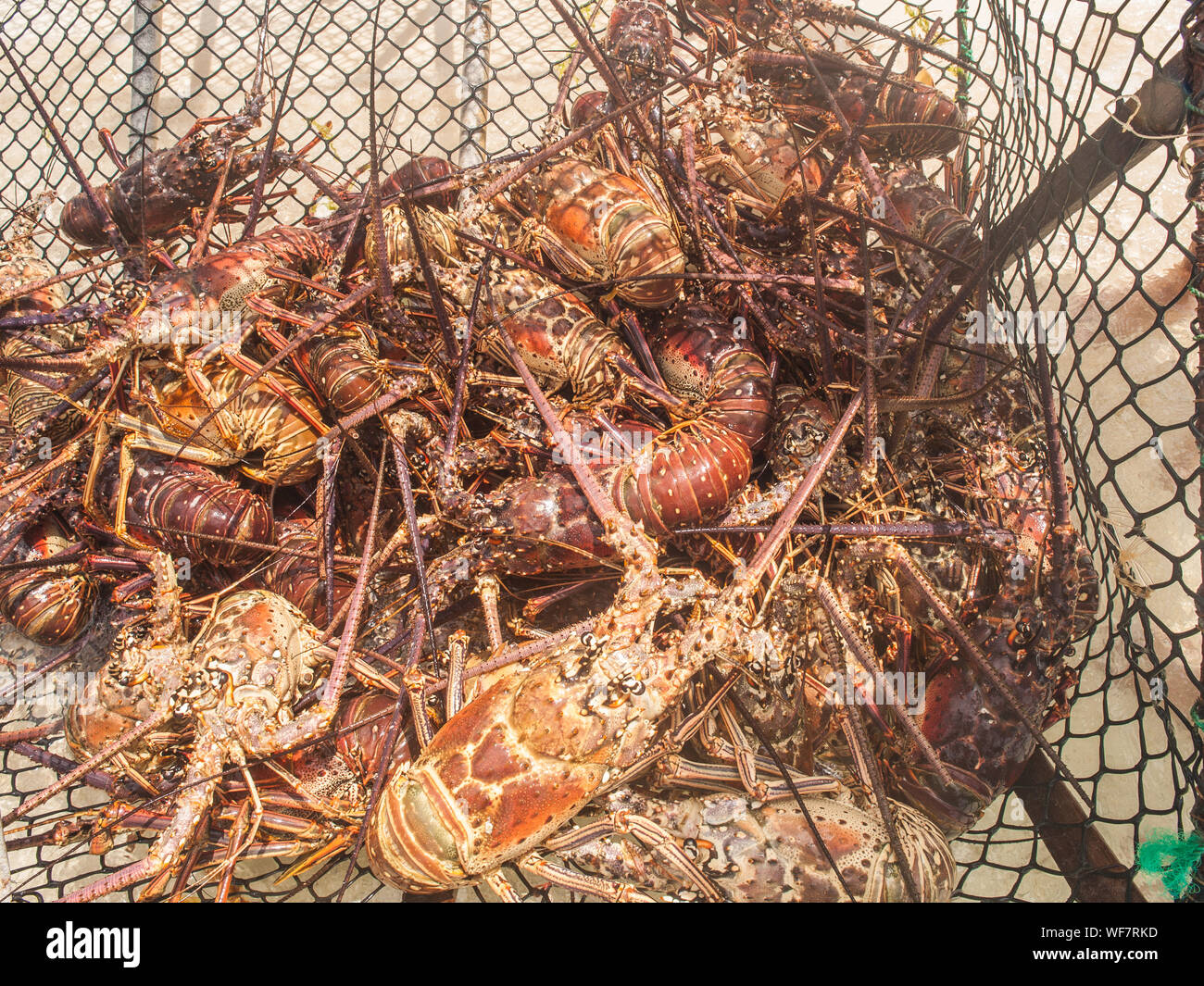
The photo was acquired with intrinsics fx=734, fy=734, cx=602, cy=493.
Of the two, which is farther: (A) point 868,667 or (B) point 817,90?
(B) point 817,90

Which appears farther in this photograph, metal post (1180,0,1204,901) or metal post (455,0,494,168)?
metal post (455,0,494,168)

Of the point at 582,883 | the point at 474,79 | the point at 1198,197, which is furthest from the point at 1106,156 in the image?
the point at 474,79

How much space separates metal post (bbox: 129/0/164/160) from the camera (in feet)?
10.4

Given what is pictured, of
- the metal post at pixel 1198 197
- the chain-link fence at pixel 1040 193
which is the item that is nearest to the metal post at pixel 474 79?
the chain-link fence at pixel 1040 193

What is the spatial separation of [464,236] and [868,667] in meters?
1.38

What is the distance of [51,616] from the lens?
7.12ft

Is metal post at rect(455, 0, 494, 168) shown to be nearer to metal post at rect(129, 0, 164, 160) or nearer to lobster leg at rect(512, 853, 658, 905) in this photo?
metal post at rect(129, 0, 164, 160)

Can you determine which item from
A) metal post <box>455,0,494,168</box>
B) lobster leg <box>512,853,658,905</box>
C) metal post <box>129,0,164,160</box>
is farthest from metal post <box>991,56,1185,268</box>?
metal post <box>129,0,164,160</box>

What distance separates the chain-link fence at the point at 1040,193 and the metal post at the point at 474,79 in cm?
1

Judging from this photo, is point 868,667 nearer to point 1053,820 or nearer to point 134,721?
point 1053,820

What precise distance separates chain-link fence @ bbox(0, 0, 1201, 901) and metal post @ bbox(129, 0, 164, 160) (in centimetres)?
1

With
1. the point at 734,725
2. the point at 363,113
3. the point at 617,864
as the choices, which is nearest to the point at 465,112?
the point at 363,113

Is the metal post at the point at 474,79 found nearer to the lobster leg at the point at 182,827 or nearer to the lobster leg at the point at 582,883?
the lobster leg at the point at 182,827

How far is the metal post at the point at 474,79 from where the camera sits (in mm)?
2914
